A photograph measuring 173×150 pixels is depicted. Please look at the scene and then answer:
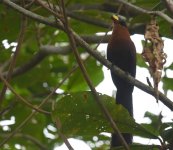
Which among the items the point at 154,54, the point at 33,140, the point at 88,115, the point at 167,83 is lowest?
the point at 88,115

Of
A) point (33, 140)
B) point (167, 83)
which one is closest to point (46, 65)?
point (33, 140)

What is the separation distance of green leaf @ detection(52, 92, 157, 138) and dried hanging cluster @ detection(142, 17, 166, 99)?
27cm

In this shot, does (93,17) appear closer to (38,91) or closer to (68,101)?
(38,91)

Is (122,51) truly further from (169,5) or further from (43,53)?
(169,5)

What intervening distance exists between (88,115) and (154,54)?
0.40 m

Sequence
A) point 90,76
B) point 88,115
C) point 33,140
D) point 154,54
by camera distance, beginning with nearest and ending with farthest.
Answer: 1. point 154,54
2. point 88,115
3. point 33,140
4. point 90,76

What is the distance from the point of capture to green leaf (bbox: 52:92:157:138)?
2.17 meters

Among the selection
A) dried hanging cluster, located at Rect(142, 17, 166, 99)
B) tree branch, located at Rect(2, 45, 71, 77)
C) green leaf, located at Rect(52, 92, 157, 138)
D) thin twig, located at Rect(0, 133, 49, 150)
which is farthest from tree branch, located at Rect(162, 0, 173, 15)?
thin twig, located at Rect(0, 133, 49, 150)

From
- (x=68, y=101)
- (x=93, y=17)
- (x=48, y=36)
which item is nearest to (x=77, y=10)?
(x=93, y=17)

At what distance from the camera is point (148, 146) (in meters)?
2.18

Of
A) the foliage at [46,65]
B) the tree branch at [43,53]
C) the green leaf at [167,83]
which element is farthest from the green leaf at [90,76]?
the green leaf at [167,83]

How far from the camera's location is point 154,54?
2.01 metres

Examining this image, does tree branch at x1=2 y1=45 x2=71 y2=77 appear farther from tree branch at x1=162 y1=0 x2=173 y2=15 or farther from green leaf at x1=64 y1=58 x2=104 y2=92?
tree branch at x1=162 y1=0 x2=173 y2=15

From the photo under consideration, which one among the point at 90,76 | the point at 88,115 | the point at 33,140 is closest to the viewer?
the point at 88,115
